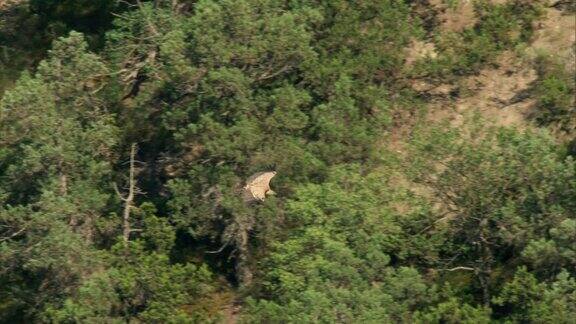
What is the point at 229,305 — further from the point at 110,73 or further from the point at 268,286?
the point at 110,73

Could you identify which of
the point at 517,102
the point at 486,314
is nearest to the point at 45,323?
the point at 486,314

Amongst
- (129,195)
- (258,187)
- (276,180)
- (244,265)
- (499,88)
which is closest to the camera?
(276,180)

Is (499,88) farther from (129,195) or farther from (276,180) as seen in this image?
(129,195)

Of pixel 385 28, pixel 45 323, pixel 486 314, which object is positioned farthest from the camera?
pixel 385 28

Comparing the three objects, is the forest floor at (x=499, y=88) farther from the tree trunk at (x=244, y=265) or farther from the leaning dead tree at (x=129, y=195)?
the leaning dead tree at (x=129, y=195)

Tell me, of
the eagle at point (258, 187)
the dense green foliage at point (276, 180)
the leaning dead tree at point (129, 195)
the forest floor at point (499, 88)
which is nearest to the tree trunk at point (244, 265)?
the dense green foliage at point (276, 180)

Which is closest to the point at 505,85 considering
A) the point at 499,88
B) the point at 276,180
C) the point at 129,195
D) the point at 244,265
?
the point at 499,88
